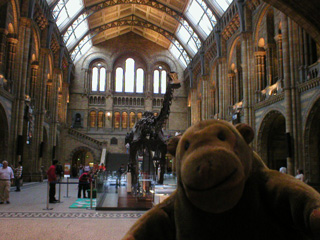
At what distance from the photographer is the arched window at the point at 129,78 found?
38500 millimetres

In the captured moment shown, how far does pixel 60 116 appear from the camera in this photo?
33.7 m

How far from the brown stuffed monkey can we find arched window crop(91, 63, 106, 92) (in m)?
37.3

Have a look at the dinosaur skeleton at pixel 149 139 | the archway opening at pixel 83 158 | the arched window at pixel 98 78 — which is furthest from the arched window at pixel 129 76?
the dinosaur skeleton at pixel 149 139

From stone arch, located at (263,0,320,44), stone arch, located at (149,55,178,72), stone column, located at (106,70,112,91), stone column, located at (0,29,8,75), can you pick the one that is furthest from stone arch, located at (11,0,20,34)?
stone arch, located at (149,55,178,72)

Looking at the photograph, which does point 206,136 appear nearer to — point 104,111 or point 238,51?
point 238,51

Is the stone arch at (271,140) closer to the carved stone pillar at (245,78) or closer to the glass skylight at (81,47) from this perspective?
the carved stone pillar at (245,78)

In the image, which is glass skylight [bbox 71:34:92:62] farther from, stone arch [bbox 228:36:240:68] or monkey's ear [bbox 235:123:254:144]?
monkey's ear [bbox 235:123:254:144]

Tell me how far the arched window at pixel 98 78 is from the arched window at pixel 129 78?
1.62m

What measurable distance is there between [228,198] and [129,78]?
38059 mm

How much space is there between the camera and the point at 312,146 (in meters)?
13.2

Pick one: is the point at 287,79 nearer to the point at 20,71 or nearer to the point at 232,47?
the point at 232,47

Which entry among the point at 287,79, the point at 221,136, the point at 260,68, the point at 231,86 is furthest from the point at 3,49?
the point at 221,136

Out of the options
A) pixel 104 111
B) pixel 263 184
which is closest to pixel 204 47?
pixel 104 111

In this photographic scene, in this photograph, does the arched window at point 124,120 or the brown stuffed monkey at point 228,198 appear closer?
the brown stuffed monkey at point 228,198
